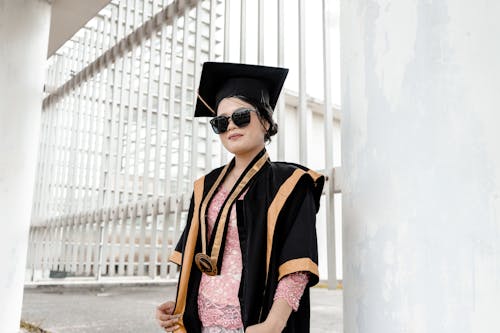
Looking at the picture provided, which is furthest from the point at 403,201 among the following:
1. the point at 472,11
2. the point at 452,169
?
the point at 472,11

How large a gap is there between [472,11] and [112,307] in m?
4.63

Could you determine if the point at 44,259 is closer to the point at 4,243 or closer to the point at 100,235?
the point at 100,235

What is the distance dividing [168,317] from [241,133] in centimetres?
55

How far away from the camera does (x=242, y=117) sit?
4.17 ft

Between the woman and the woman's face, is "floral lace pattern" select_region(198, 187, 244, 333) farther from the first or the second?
the woman's face

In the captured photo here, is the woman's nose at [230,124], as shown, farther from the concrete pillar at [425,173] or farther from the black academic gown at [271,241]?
the concrete pillar at [425,173]

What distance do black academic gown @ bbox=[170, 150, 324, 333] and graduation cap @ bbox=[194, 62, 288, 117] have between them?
223mm

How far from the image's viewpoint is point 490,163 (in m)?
0.87

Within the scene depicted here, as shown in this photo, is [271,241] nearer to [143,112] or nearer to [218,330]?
[218,330]

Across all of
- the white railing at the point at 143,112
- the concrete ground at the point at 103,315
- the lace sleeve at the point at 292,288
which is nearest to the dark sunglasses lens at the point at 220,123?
the lace sleeve at the point at 292,288

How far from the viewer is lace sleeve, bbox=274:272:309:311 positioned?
3.55ft

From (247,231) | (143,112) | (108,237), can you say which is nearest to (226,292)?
(247,231)

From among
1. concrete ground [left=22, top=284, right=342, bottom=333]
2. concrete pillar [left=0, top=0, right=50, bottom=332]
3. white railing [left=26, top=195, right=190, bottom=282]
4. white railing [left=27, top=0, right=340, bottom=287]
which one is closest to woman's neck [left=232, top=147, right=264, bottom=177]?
white railing [left=27, top=0, right=340, bottom=287]

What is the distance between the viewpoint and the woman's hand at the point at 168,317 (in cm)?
125
